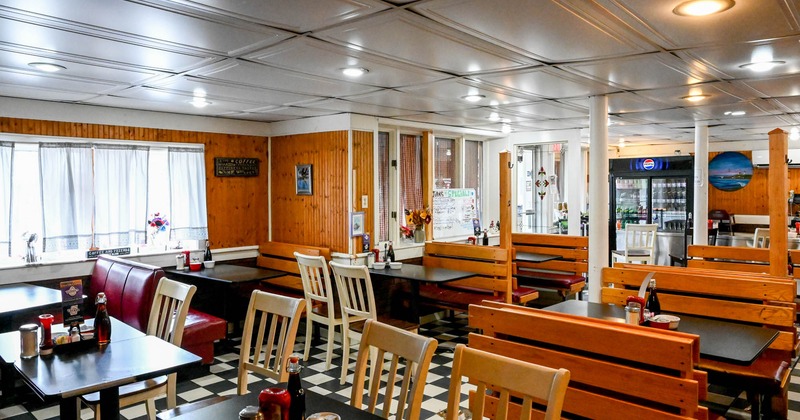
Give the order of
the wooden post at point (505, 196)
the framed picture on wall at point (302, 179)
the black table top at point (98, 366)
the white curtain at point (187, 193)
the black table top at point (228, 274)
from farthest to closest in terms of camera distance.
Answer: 1. the framed picture on wall at point (302, 179)
2. the white curtain at point (187, 193)
3. the wooden post at point (505, 196)
4. the black table top at point (228, 274)
5. the black table top at point (98, 366)

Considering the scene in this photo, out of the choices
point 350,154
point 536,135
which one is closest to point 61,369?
point 350,154

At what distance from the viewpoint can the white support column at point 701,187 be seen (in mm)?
7566

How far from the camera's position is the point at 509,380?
6.49 ft

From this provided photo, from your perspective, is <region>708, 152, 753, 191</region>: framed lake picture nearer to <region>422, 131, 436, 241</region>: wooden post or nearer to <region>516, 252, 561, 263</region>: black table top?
<region>516, 252, 561, 263</region>: black table top

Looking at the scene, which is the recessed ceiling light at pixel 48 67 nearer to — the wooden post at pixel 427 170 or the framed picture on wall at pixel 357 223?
the framed picture on wall at pixel 357 223

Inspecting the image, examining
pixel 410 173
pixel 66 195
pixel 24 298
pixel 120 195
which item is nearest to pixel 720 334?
pixel 410 173

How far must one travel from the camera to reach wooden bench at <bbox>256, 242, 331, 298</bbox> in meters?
6.61

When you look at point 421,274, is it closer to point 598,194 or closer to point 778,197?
point 598,194

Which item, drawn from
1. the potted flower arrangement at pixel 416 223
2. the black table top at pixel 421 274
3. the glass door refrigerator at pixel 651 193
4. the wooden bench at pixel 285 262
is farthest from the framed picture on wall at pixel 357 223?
the glass door refrigerator at pixel 651 193

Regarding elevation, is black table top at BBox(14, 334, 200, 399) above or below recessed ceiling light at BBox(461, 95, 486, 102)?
below

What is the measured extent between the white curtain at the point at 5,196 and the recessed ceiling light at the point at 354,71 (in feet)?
11.7

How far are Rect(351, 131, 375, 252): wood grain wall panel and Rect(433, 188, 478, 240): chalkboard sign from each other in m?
1.50

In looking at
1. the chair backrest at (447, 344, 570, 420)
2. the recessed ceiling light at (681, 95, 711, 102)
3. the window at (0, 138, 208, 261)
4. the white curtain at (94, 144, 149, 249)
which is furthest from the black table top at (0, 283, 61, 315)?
the recessed ceiling light at (681, 95, 711, 102)

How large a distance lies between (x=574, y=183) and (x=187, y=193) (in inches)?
206
